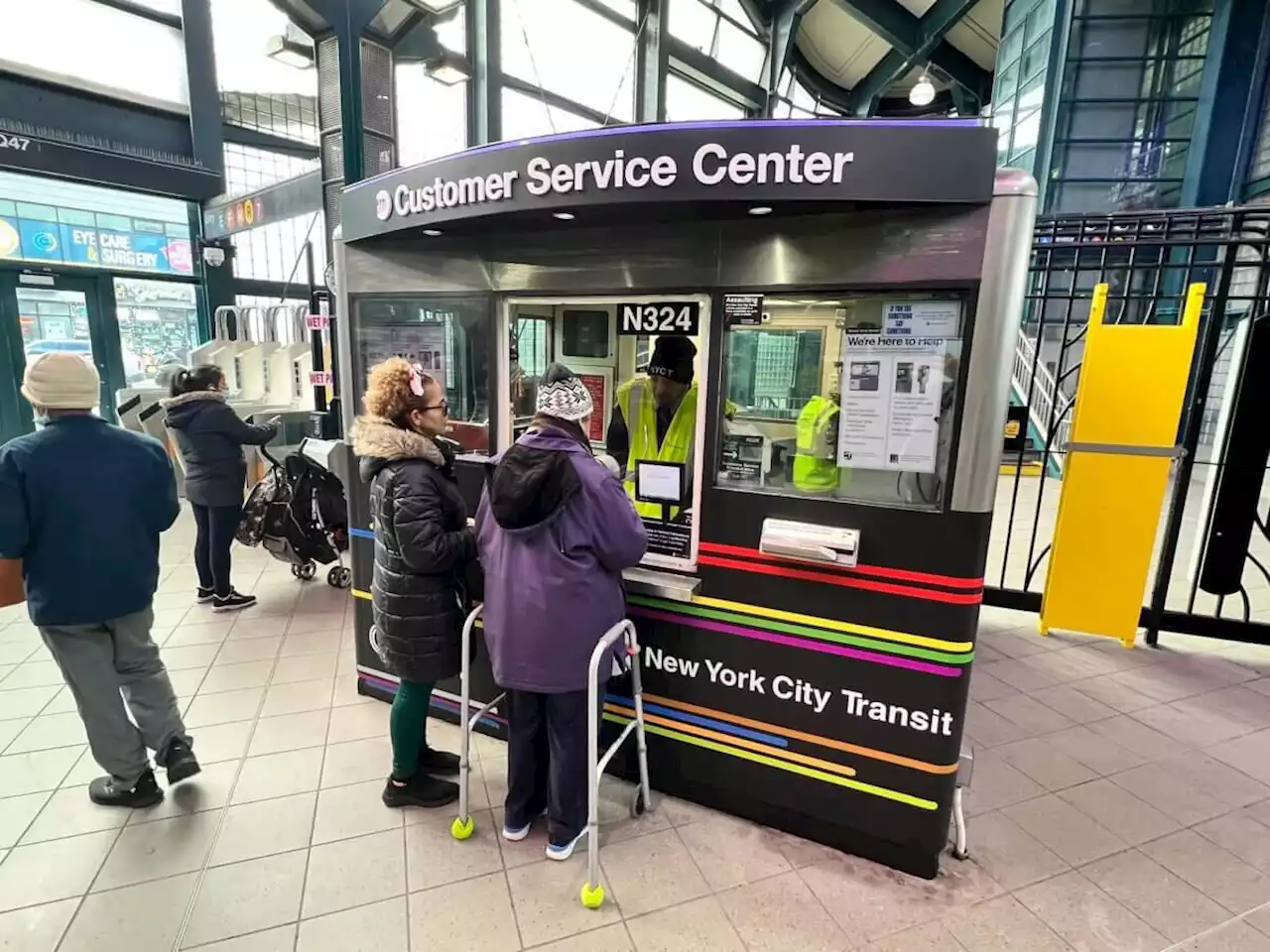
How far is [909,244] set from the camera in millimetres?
1998

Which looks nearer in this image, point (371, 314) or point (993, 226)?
point (993, 226)

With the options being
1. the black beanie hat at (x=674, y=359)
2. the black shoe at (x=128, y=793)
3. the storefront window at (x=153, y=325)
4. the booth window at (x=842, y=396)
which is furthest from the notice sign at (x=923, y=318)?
the storefront window at (x=153, y=325)

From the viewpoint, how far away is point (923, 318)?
2066 millimetres

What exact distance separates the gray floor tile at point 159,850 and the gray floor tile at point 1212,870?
11.0 feet

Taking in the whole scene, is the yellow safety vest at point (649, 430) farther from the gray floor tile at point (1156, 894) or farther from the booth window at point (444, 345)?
the gray floor tile at point (1156, 894)

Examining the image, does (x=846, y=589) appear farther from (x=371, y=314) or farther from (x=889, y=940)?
(x=371, y=314)

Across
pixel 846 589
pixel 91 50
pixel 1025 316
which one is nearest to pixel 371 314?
pixel 846 589

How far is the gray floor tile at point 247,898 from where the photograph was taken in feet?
6.55

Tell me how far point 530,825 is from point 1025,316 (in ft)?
36.5

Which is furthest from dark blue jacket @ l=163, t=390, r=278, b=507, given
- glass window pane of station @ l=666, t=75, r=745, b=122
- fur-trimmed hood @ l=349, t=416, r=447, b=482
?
glass window pane of station @ l=666, t=75, r=745, b=122

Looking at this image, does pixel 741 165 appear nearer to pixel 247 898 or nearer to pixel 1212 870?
pixel 247 898

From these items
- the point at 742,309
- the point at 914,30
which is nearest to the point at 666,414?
the point at 742,309

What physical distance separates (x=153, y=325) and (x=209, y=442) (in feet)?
15.5

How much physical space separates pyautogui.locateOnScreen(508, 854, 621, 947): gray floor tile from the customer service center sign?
2.17 meters
